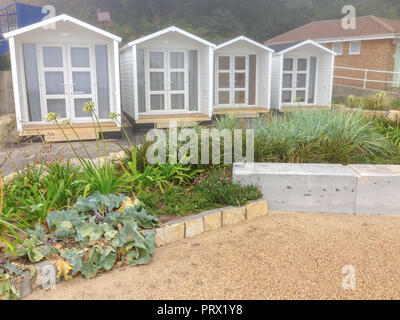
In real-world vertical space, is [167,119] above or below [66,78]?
below

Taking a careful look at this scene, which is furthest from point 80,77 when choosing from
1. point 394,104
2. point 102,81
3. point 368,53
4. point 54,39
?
point 368,53

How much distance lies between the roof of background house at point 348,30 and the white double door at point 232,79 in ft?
29.1

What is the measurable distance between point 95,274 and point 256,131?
3.38 m

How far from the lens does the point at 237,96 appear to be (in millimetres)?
13227

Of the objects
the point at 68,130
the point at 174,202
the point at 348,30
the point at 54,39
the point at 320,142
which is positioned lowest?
the point at 174,202

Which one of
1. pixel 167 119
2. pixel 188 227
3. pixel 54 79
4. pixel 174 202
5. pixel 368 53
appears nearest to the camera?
pixel 188 227

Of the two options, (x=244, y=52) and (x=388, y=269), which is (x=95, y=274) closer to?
(x=388, y=269)

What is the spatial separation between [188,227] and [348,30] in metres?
19.0

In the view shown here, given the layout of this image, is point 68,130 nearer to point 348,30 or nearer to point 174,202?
Result: point 174,202

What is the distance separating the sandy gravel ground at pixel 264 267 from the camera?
2.75m

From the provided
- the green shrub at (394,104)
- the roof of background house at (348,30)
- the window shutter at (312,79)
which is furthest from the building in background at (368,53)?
the green shrub at (394,104)

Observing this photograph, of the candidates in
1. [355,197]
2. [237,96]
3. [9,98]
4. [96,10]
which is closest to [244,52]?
[237,96]

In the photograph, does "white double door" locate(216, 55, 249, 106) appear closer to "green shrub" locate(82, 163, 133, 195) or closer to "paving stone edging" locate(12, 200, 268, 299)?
"paving stone edging" locate(12, 200, 268, 299)

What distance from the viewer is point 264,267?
3.09 meters
